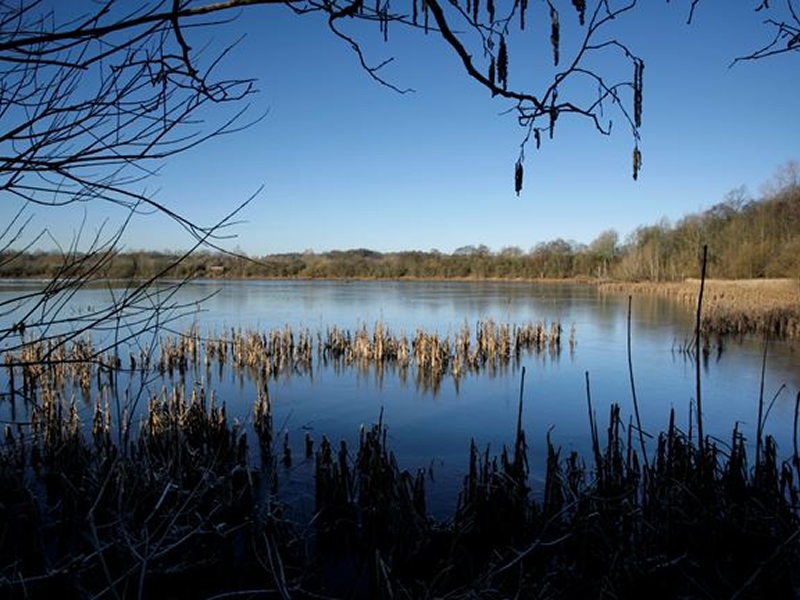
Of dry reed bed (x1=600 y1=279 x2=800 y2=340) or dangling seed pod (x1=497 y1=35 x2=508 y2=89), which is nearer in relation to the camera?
dangling seed pod (x1=497 y1=35 x2=508 y2=89)

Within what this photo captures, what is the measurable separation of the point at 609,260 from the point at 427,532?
232 ft

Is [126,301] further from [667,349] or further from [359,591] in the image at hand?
[667,349]

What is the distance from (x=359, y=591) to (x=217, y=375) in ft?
30.8

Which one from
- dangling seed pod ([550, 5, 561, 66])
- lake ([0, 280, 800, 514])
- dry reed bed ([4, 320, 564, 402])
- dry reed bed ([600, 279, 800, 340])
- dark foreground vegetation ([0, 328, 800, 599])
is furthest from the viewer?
dry reed bed ([600, 279, 800, 340])

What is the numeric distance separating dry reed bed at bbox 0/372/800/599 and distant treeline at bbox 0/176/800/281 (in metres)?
1.81

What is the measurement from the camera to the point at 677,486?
4.42m

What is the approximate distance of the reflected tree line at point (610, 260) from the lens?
224 centimetres

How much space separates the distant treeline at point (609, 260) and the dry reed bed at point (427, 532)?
1807 mm

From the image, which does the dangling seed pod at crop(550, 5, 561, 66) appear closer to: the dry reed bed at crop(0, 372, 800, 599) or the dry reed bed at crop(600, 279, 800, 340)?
the dry reed bed at crop(0, 372, 800, 599)

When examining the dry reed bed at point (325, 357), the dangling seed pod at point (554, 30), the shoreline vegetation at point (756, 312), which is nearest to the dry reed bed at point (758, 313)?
the shoreline vegetation at point (756, 312)

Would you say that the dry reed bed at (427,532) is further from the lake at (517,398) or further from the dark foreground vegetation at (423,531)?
the lake at (517,398)

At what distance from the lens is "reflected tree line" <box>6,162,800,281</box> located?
2236 millimetres

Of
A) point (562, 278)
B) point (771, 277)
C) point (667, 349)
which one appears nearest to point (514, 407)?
point (667, 349)

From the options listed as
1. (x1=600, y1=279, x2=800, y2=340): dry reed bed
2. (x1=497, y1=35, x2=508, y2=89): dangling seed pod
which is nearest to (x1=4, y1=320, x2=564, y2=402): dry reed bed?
(x1=600, y1=279, x2=800, y2=340): dry reed bed
